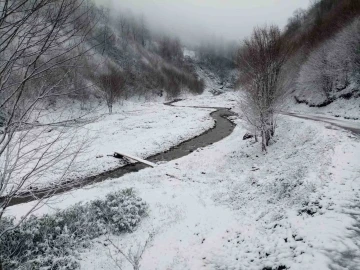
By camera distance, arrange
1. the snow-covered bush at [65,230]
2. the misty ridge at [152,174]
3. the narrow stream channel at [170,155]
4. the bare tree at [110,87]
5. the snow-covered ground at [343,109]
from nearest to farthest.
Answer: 1. the misty ridge at [152,174]
2. the snow-covered bush at [65,230]
3. the narrow stream channel at [170,155]
4. the snow-covered ground at [343,109]
5. the bare tree at [110,87]

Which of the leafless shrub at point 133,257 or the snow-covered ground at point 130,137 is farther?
the snow-covered ground at point 130,137

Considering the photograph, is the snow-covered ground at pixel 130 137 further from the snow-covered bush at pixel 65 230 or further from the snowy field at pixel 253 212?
the snow-covered bush at pixel 65 230

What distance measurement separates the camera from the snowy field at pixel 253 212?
20.9 feet

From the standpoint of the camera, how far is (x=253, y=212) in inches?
362

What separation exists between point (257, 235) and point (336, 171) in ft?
15.8

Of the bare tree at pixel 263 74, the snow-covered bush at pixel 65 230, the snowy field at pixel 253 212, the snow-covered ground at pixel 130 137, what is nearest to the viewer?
the snowy field at pixel 253 212

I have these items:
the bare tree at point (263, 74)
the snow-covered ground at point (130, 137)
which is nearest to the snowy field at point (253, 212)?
the bare tree at point (263, 74)

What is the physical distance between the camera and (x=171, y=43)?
114312mm

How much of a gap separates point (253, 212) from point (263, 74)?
10.9 metres

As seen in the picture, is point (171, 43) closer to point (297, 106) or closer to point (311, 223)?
point (297, 106)

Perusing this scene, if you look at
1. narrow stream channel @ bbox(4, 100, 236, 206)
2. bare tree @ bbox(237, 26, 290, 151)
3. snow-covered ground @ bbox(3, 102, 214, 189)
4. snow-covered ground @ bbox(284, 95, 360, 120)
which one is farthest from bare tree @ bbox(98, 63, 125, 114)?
snow-covered ground @ bbox(284, 95, 360, 120)

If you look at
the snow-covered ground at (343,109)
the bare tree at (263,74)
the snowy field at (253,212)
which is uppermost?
the bare tree at (263,74)

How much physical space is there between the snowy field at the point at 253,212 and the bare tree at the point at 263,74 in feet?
10.6

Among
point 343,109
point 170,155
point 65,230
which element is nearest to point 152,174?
point 170,155
